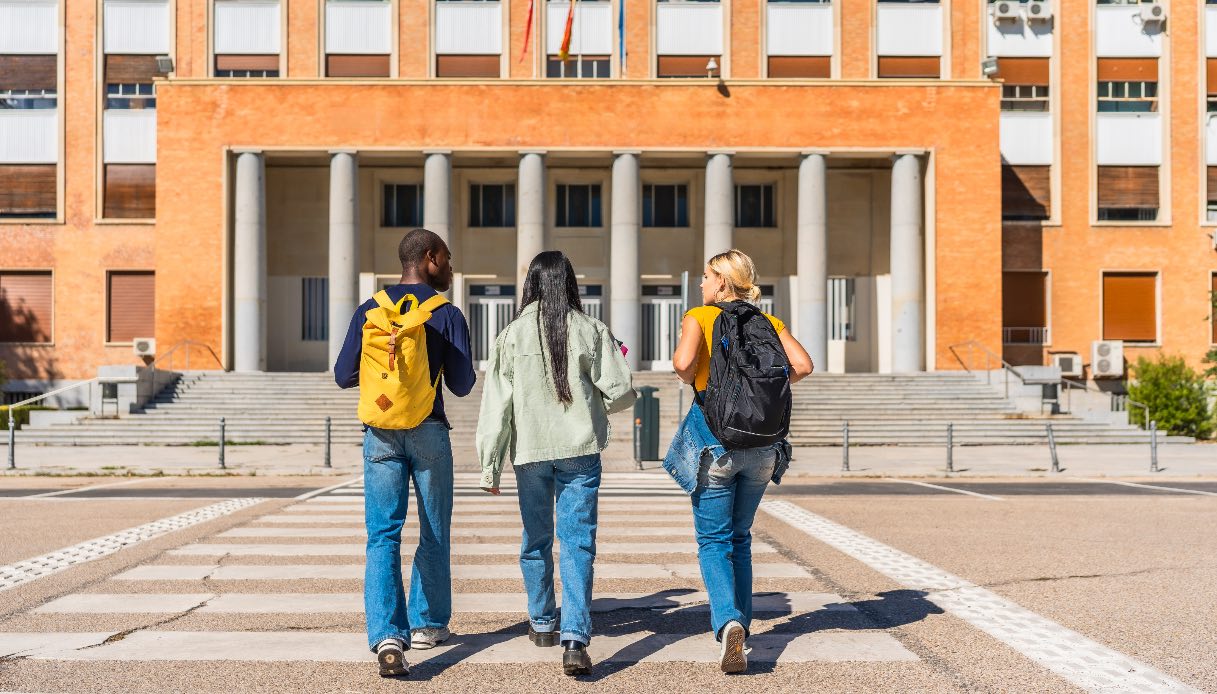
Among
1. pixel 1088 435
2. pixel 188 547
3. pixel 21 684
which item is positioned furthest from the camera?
pixel 1088 435

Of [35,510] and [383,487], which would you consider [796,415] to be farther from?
[383,487]

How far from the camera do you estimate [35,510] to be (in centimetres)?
1224

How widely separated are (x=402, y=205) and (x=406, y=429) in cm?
3701

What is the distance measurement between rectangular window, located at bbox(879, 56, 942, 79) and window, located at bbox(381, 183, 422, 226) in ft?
53.0

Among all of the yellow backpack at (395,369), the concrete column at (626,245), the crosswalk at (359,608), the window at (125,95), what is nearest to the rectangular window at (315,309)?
the window at (125,95)

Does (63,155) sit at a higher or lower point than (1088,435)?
higher

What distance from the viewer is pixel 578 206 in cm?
4147

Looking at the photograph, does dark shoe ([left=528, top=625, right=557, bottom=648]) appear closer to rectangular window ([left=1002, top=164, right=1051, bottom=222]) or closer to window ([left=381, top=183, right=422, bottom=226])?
window ([left=381, top=183, right=422, bottom=226])

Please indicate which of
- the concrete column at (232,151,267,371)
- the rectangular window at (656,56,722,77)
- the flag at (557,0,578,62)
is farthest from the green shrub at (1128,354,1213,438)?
the concrete column at (232,151,267,371)

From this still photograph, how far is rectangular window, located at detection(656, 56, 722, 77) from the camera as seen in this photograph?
3959 centimetres

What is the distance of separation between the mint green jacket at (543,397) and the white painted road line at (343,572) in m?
2.53

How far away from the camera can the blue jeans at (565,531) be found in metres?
5.20

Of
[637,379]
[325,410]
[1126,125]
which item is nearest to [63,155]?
[325,410]

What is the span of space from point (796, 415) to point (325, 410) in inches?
475
